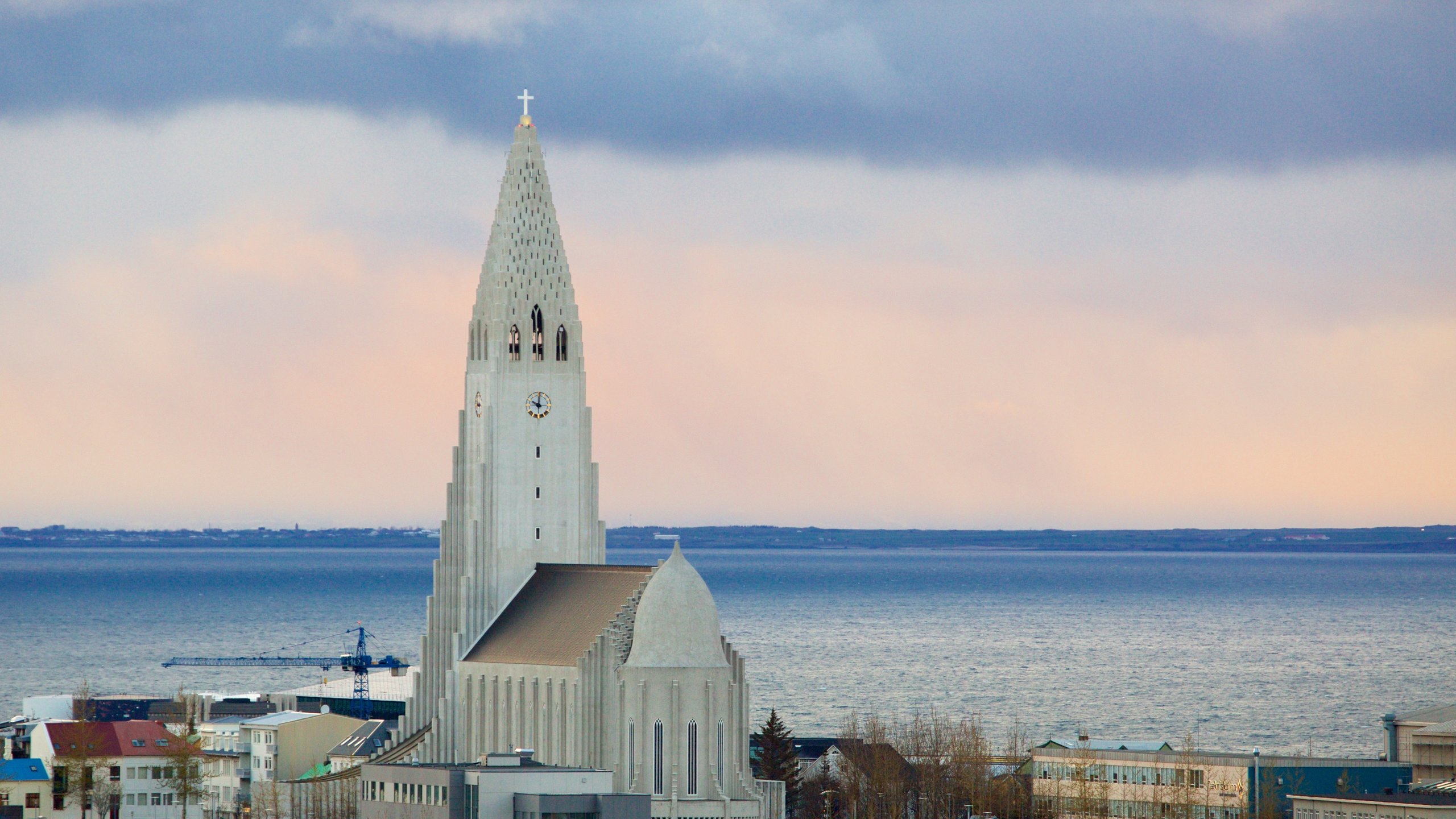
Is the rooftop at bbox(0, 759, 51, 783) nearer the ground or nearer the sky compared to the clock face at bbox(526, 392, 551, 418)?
nearer the ground

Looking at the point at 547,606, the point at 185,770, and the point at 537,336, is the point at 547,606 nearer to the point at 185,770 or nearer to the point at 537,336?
the point at 537,336

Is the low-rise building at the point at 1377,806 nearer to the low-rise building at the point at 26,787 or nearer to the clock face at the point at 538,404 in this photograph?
the clock face at the point at 538,404

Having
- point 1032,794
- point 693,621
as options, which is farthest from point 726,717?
point 1032,794

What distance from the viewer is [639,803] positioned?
82.2 m

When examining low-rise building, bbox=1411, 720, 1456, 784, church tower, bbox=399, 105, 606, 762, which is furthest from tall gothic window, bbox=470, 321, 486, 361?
low-rise building, bbox=1411, 720, 1456, 784

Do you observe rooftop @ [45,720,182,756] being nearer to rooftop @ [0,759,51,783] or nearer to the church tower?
rooftop @ [0,759,51,783]

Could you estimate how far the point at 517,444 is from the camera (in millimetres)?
110938

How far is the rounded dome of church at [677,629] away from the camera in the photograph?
94.8 m

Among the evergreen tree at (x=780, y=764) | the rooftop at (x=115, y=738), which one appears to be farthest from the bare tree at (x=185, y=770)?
the evergreen tree at (x=780, y=764)

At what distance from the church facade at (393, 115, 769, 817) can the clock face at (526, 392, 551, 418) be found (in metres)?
0.09

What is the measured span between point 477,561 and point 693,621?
17.9 meters

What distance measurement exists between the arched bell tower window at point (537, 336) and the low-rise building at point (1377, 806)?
120 feet

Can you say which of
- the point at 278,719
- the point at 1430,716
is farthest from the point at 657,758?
the point at 1430,716

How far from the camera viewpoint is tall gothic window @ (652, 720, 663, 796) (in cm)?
9412
